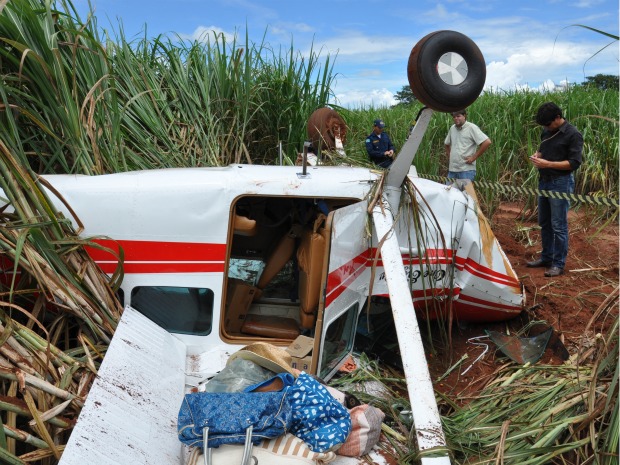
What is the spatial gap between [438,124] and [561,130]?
519 cm

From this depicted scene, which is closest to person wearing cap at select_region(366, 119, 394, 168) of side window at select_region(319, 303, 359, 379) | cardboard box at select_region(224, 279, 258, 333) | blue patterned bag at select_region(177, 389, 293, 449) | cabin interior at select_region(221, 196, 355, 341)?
cabin interior at select_region(221, 196, 355, 341)

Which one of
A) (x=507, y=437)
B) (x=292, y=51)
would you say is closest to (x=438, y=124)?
(x=292, y=51)

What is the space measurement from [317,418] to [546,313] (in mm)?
3331

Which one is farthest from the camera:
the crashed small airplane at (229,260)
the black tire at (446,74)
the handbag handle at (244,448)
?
the black tire at (446,74)

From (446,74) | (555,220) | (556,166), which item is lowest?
(555,220)

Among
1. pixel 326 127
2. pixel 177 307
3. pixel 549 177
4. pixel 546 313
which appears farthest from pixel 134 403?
pixel 549 177

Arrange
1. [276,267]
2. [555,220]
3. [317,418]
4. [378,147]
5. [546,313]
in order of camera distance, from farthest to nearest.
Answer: [378,147] → [555,220] → [546,313] → [276,267] → [317,418]

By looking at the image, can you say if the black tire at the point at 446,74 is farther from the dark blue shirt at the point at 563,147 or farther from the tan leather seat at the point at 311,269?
the dark blue shirt at the point at 563,147

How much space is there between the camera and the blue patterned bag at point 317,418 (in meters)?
2.43

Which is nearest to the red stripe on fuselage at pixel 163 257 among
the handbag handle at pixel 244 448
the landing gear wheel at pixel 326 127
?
the handbag handle at pixel 244 448

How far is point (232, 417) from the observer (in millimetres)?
2416

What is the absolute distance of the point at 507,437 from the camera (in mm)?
2615

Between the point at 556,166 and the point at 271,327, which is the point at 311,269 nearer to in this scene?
the point at 271,327

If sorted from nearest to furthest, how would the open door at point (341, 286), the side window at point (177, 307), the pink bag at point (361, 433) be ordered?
the pink bag at point (361, 433) → the open door at point (341, 286) → the side window at point (177, 307)
